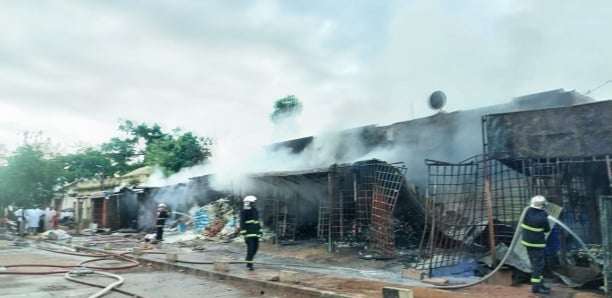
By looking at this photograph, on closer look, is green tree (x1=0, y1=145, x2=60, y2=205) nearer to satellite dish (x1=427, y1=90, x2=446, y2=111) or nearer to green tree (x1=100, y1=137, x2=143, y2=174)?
green tree (x1=100, y1=137, x2=143, y2=174)

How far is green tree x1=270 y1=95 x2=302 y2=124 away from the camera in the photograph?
3149 cm

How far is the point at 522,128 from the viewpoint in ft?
28.1

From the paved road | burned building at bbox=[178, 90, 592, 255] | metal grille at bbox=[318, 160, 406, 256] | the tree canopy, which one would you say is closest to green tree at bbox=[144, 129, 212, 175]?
A: the tree canopy

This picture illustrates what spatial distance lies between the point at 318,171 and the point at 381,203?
2.02m

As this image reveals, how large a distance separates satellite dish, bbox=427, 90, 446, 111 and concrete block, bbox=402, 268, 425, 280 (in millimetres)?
5882

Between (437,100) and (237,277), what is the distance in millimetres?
7499

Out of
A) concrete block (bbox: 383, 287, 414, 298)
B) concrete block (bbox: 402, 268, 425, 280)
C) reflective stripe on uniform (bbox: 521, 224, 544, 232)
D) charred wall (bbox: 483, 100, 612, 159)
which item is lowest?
concrete block (bbox: 402, 268, 425, 280)

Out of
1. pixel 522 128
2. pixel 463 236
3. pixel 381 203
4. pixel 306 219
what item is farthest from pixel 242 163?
pixel 522 128

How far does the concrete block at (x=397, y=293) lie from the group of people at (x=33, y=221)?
21946mm

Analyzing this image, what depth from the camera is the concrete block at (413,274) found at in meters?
8.13

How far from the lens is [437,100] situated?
12.9 m

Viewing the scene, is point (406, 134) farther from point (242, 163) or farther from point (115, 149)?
point (115, 149)

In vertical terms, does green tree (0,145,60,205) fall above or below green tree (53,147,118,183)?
below

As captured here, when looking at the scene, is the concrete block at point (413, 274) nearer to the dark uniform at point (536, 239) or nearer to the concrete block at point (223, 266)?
the dark uniform at point (536, 239)
